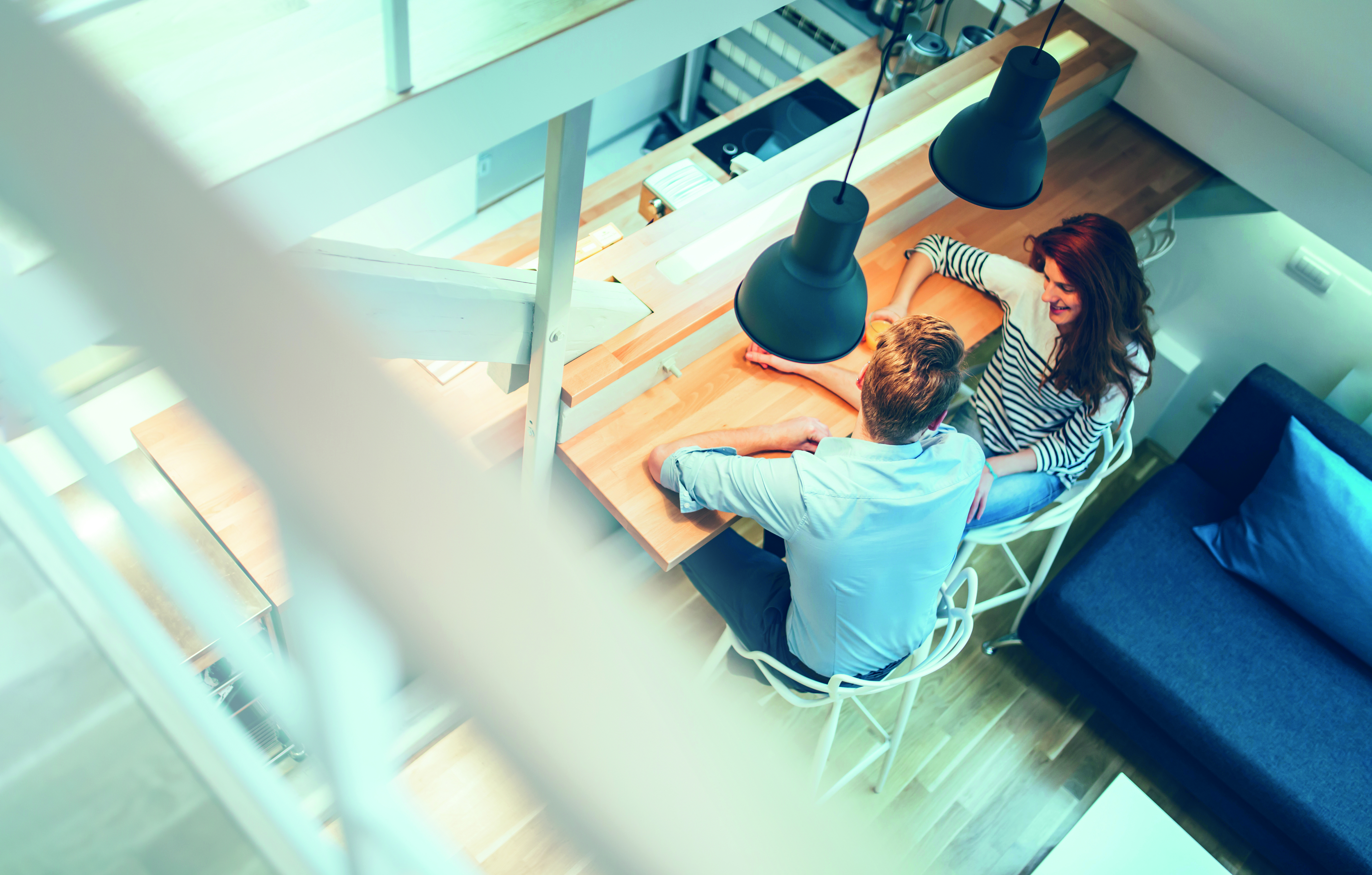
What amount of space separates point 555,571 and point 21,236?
15 cm

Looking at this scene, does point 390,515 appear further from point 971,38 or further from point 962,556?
point 971,38

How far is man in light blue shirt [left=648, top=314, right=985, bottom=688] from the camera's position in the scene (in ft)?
6.54

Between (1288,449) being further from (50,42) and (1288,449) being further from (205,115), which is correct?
(50,42)

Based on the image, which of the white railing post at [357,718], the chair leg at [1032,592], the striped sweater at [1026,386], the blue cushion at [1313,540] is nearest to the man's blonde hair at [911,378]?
the striped sweater at [1026,386]

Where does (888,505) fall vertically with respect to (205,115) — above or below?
below

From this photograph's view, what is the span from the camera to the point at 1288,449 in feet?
9.68

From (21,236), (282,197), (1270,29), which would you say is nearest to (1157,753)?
(1270,29)

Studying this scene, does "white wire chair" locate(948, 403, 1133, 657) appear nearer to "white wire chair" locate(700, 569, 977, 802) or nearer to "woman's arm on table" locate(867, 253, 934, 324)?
"white wire chair" locate(700, 569, 977, 802)

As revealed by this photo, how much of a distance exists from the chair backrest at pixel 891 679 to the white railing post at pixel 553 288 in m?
0.67

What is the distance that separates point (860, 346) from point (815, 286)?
95 centimetres

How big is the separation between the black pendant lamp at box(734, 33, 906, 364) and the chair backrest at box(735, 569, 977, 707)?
760 millimetres

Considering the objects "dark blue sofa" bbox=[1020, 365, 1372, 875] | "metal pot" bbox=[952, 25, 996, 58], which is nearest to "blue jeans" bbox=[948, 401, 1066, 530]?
"dark blue sofa" bbox=[1020, 365, 1372, 875]

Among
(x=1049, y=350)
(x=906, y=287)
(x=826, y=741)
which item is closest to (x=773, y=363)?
(x=906, y=287)

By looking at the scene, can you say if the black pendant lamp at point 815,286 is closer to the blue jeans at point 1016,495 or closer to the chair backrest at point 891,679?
the chair backrest at point 891,679
